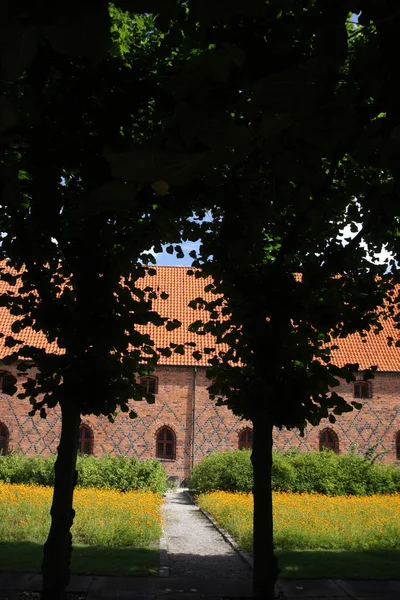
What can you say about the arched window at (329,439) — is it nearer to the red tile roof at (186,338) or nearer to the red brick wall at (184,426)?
the red brick wall at (184,426)

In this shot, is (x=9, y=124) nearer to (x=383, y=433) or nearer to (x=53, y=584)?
(x=53, y=584)

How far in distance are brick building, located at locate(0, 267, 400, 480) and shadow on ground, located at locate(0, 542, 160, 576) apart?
14.5 meters

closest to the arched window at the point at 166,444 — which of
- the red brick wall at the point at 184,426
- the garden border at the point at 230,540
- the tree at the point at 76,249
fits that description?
the red brick wall at the point at 184,426

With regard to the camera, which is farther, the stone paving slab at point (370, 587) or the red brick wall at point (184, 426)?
the red brick wall at point (184, 426)

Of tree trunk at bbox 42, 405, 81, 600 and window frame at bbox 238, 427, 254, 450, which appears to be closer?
tree trunk at bbox 42, 405, 81, 600

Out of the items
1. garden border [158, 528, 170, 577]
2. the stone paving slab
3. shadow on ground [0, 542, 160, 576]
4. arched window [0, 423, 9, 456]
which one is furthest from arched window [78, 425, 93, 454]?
the stone paving slab

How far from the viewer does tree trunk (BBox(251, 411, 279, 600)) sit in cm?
606

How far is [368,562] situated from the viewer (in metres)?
9.69

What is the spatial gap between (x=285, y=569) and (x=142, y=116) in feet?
22.0

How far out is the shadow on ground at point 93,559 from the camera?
337 inches

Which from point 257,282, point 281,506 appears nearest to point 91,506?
point 281,506

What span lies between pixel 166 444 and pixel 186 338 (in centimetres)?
458

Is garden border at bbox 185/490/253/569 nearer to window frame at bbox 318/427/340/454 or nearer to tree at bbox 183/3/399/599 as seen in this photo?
tree at bbox 183/3/399/599

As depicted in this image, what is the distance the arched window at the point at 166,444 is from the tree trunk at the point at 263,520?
63.6 feet
